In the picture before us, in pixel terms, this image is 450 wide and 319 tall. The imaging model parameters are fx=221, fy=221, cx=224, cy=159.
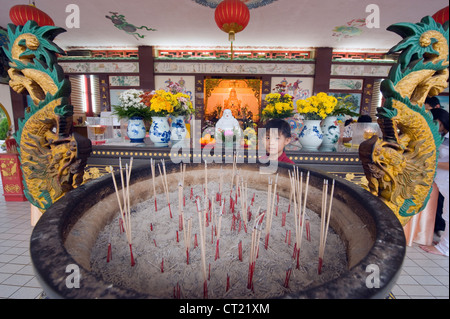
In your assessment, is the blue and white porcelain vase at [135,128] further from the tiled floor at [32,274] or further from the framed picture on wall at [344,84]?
the framed picture on wall at [344,84]

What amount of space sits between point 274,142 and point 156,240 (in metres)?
1.45

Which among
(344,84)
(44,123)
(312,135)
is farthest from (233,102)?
(44,123)

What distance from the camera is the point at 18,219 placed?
3.21 metres

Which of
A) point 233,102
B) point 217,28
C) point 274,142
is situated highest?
point 217,28

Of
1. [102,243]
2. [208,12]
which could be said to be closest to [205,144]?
[102,243]

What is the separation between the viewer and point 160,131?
260cm

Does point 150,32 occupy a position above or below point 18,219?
above

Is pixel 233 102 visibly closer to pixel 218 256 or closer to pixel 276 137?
pixel 276 137

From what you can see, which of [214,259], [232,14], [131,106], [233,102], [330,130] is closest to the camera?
[214,259]

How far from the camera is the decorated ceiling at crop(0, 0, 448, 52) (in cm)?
447

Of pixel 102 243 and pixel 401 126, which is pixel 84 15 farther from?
pixel 401 126

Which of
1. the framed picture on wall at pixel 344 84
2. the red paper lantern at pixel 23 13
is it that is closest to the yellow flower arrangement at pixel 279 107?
the red paper lantern at pixel 23 13

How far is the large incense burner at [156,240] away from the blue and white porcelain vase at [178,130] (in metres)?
1.23

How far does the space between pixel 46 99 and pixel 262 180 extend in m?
1.32
